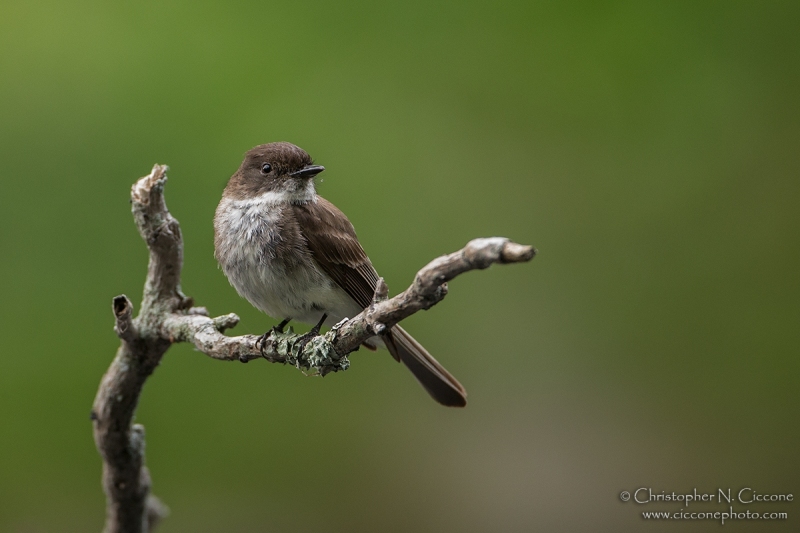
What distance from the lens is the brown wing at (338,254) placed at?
3.65 m

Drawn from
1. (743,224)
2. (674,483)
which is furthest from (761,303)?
(674,483)

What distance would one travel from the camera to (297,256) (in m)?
3.61

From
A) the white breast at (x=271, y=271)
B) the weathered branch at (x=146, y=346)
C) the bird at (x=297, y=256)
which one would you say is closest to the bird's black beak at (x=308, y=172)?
the bird at (x=297, y=256)

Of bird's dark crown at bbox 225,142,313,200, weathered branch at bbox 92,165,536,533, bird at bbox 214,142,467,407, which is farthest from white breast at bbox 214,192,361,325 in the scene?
weathered branch at bbox 92,165,536,533

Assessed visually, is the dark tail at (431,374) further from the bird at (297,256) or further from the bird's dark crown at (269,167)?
the bird's dark crown at (269,167)

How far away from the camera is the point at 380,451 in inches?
200

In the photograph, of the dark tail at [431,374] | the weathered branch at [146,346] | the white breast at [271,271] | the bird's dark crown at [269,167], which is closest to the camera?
the weathered branch at [146,346]

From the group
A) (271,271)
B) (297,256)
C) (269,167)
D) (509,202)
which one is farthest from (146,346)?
(509,202)

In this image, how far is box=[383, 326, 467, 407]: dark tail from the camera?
3830mm

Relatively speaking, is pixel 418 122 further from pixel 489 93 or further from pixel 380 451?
pixel 380 451

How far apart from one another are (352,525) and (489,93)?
3.02 m

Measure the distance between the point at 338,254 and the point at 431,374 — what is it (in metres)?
0.75

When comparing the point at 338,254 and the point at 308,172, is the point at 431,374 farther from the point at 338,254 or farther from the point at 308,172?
the point at 308,172

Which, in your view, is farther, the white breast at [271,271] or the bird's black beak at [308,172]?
the bird's black beak at [308,172]
